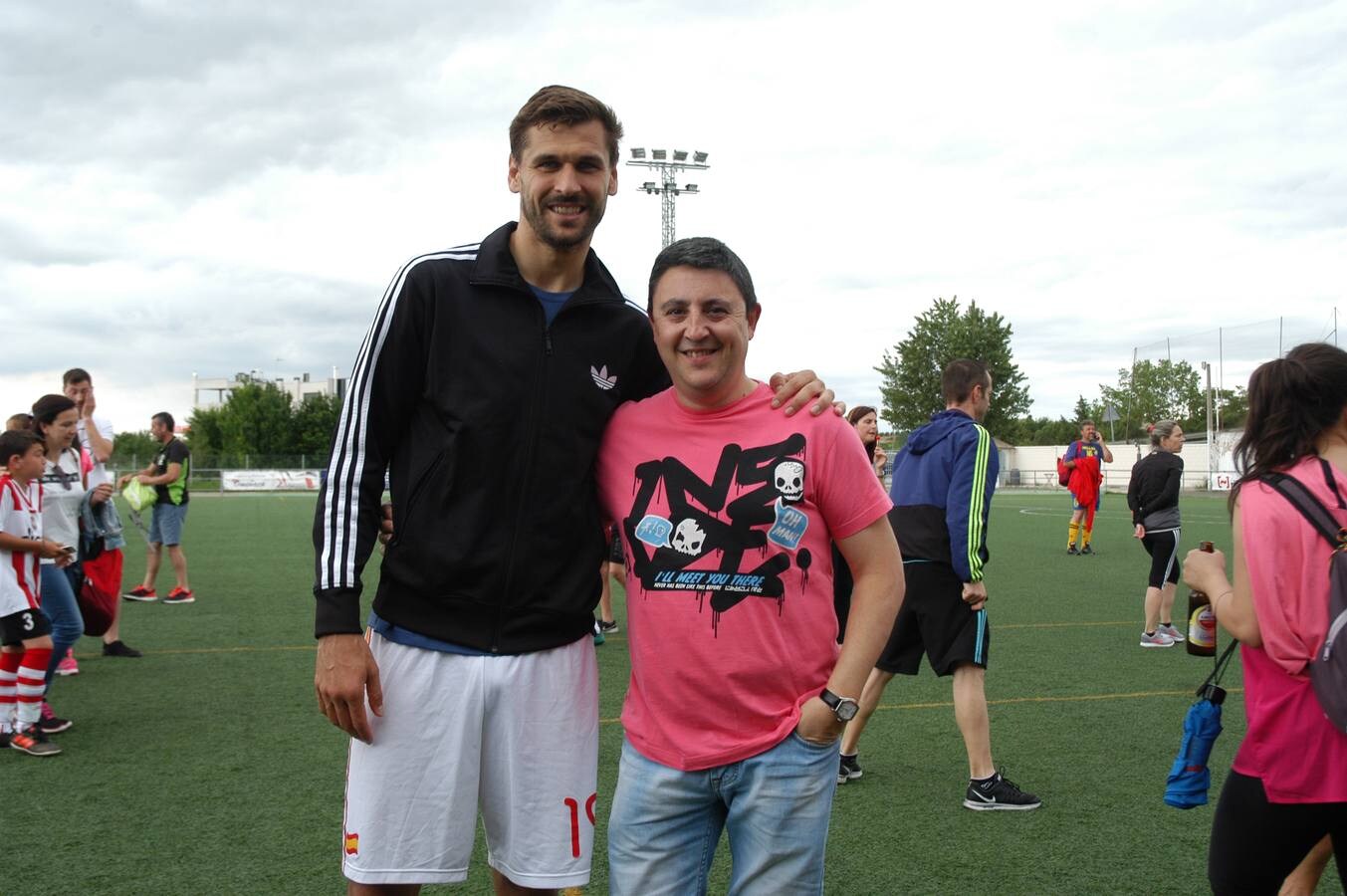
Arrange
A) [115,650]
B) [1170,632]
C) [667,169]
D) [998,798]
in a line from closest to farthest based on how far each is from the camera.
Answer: [998,798] → [115,650] → [1170,632] → [667,169]

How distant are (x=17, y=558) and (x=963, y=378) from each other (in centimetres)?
526

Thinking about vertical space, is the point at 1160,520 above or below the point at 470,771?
above

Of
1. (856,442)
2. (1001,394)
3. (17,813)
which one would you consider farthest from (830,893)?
(1001,394)

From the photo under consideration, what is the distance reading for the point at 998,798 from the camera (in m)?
5.13

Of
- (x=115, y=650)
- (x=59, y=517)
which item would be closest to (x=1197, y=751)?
(x=59, y=517)

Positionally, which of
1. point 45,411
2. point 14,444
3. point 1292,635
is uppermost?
point 45,411

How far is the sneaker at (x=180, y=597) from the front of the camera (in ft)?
39.9

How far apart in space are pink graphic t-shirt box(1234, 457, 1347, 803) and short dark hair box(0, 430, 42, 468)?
6.32m

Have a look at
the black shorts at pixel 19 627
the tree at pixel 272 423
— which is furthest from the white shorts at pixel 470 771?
the tree at pixel 272 423

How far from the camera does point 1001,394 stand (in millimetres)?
62594

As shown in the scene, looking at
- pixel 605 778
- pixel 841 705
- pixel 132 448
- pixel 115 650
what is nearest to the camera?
pixel 841 705

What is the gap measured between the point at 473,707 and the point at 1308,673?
6.63 ft

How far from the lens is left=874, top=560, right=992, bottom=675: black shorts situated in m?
5.25

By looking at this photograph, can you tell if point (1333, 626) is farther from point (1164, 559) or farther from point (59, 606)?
point (1164, 559)
